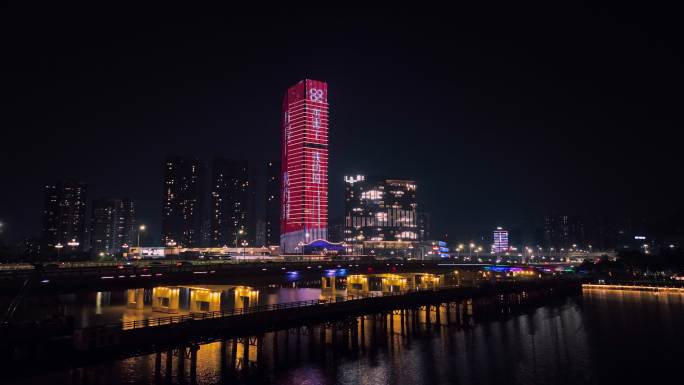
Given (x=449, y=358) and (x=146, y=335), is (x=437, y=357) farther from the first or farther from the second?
(x=146, y=335)

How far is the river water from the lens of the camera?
48.2m

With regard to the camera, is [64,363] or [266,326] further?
[266,326]

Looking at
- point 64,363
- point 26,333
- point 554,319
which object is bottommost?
point 554,319

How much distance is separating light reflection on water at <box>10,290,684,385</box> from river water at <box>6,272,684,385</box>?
0.13 metres

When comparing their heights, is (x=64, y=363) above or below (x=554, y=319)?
above

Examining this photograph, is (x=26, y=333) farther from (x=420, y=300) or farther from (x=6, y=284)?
(x=420, y=300)

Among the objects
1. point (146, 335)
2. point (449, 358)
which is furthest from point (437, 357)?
point (146, 335)

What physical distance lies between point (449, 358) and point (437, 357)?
1607 millimetres

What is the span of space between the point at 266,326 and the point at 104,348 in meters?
18.1

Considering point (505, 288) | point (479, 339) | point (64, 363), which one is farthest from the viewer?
point (505, 288)

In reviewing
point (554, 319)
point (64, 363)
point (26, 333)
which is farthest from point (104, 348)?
point (554, 319)

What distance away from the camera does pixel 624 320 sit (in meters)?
88.1

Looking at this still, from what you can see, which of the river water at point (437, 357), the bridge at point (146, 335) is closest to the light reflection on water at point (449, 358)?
the river water at point (437, 357)

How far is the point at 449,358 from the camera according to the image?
58.1 meters
